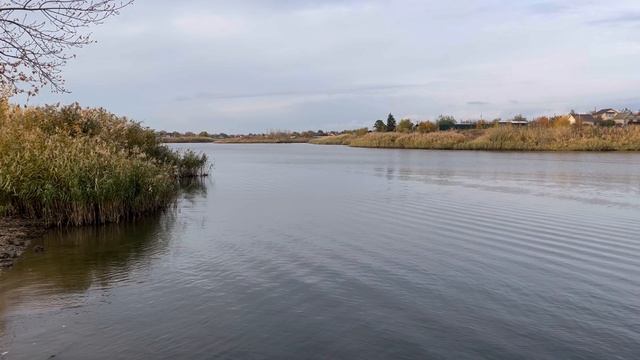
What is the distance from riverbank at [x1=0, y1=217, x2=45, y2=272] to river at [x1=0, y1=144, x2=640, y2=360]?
320 mm

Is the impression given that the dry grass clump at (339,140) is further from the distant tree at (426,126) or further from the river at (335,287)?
the river at (335,287)

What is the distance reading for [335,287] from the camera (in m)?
9.62

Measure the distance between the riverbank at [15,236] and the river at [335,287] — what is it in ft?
1.05

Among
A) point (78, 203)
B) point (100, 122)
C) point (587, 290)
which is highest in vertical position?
point (100, 122)

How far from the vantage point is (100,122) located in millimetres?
23516

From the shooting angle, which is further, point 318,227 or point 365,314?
point 318,227

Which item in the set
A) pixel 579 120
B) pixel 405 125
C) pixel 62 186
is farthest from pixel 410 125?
pixel 62 186

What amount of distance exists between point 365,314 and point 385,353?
4.54 ft

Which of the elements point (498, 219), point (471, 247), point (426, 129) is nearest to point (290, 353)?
point (471, 247)

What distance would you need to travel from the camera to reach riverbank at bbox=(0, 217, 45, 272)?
37.1 feet

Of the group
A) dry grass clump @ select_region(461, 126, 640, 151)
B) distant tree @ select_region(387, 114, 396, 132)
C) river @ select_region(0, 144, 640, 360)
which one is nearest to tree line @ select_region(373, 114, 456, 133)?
distant tree @ select_region(387, 114, 396, 132)

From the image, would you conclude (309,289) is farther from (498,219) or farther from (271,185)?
(271,185)

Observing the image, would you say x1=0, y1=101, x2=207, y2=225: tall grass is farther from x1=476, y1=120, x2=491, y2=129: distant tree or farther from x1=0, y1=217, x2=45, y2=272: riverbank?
x1=476, y1=120, x2=491, y2=129: distant tree

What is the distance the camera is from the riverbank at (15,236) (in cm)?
1131
